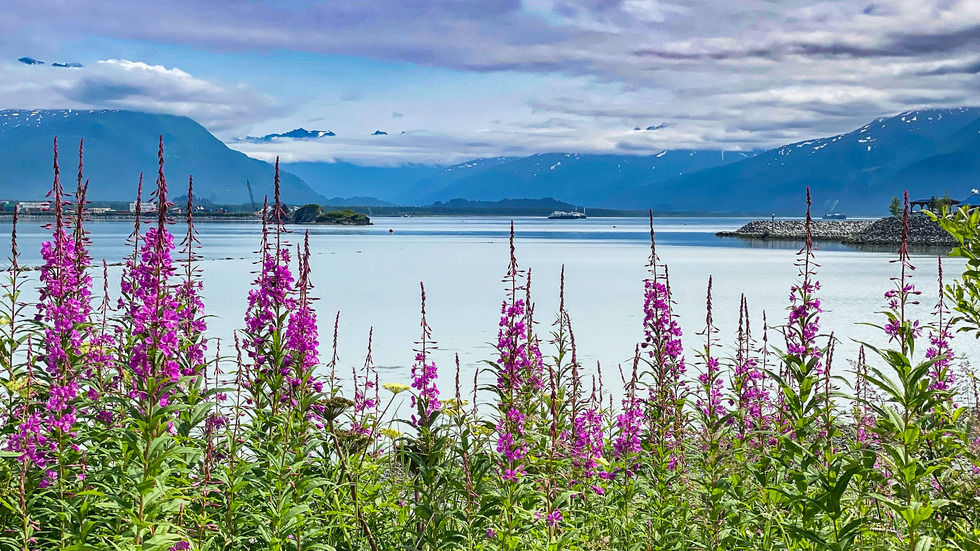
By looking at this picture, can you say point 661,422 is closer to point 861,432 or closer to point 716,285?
point 861,432

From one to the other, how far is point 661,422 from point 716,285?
42.2 meters

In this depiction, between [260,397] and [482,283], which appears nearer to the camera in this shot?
[260,397]

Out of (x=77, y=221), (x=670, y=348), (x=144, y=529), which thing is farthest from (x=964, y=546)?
(x=77, y=221)

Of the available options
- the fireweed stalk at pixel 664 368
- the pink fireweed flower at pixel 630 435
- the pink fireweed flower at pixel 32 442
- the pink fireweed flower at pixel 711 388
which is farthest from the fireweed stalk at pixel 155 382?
the pink fireweed flower at pixel 711 388

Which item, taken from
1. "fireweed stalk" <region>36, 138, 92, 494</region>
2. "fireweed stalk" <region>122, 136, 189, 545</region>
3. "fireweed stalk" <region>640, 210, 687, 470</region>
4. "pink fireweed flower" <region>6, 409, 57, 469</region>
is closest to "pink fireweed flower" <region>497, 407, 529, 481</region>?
"fireweed stalk" <region>640, 210, 687, 470</region>

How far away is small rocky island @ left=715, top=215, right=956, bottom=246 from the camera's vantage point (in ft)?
295

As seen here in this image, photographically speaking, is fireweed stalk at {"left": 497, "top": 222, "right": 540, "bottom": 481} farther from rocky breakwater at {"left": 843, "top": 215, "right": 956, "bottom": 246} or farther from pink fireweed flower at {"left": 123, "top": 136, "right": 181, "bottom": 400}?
rocky breakwater at {"left": 843, "top": 215, "right": 956, "bottom": 246}

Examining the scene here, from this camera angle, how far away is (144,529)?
15.1ft

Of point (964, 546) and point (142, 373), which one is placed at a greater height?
point (142, 373)

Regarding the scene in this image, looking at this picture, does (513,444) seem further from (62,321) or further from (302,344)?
(62,321)

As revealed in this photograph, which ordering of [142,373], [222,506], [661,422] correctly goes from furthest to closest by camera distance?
[661,422]
[222,506]
[142,373]

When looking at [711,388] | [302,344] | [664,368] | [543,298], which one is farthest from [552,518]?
[543,298]

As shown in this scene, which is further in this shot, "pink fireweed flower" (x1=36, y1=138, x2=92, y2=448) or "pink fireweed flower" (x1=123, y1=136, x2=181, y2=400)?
"pink fireweed flower" (x1=36, y1=138, x2=92, y2=448)

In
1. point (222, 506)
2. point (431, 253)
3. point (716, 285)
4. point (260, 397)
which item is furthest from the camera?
point (431, 253)
